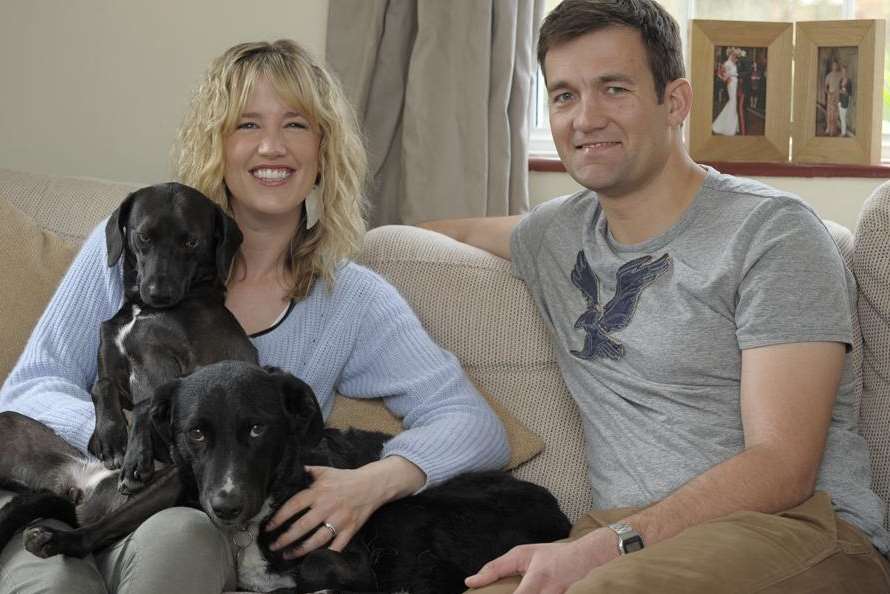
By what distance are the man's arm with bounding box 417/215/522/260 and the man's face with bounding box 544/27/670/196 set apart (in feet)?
1.38

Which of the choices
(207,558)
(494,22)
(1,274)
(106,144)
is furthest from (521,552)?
(106,144)

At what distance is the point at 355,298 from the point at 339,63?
1.25 metres

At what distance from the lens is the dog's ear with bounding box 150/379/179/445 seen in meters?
1.95

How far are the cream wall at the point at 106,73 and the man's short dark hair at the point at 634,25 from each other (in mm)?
1480

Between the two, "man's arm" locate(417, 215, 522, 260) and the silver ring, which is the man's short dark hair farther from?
the silver ring

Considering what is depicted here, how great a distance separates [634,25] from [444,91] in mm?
1153

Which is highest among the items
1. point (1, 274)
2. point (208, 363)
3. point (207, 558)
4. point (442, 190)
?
point (442, 190)

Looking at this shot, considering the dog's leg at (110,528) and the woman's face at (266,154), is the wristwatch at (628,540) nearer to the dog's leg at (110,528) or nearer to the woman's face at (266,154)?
the dog's leg at (110,528)

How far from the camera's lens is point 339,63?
11.5 ft

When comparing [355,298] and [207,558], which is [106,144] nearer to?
[355,298]

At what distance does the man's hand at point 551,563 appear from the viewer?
1903 millimetres

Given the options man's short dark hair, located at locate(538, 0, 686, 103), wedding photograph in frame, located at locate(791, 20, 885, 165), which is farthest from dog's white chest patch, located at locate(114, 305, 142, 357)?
wedding photograph in frame, located at locate(791, 20, 885, 165)

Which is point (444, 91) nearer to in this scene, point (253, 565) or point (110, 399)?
point (110, 399)

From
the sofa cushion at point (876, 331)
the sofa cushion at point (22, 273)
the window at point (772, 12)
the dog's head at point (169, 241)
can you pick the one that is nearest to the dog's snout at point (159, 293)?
the dog's head at point (169, 241)
